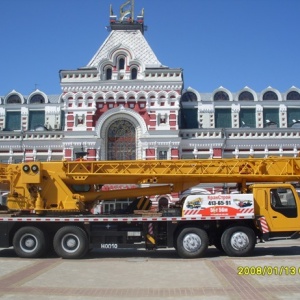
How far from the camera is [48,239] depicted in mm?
17719

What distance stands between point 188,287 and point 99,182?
8.12 metres

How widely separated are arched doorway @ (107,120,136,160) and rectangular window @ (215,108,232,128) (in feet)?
32.2

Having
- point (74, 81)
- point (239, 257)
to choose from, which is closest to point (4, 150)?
point (74, 81)

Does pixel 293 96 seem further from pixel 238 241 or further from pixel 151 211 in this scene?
pixel 151 211

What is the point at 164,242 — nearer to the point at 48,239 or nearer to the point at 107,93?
the point at 48,239

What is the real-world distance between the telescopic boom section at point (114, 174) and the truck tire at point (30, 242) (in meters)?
1.01

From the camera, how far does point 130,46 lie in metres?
41.5

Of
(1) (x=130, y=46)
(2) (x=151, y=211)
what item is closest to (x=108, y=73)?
(1) (x=130, y=46)

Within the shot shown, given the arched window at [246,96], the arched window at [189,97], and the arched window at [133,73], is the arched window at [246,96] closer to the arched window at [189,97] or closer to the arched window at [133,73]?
the arched window at [189,97]

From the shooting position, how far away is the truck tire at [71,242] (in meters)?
17.0

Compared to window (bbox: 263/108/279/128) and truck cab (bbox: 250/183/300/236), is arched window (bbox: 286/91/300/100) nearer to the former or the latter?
window (bbox: 263/108/279/128)

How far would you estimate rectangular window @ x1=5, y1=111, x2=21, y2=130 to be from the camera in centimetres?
4434
